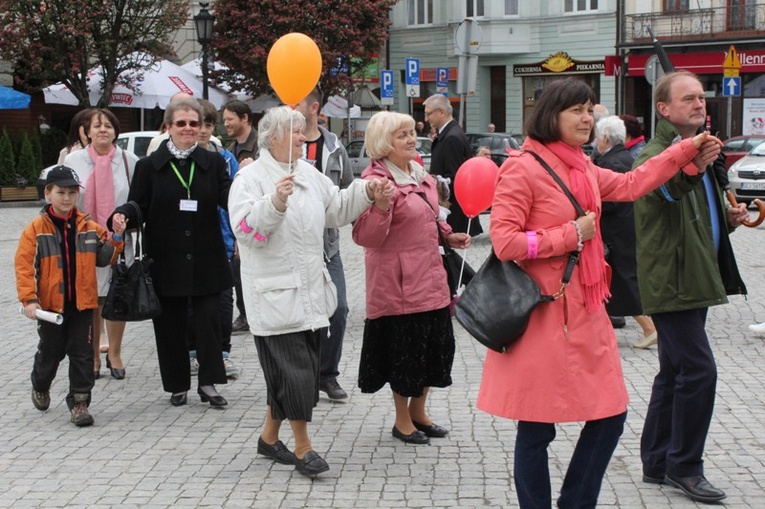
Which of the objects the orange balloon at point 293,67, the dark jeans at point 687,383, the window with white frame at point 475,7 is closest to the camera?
the dark jeans at point 687,383

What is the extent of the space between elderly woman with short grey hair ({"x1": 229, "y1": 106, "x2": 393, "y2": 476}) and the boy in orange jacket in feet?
4.59

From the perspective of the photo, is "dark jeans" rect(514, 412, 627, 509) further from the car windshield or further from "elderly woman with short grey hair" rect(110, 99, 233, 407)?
the car windshield

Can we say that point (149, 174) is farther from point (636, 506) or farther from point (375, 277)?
point (636, 506)

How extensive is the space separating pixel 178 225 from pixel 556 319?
11.0 ft

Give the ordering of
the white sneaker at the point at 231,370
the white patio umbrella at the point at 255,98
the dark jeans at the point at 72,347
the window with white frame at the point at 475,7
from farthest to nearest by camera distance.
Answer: the window with white frame at the point at 475,7 → the white patio umbrella at the point at 255,98 → the white sneaker at the point at 231,370 → the dark jeans at the point at 72,347

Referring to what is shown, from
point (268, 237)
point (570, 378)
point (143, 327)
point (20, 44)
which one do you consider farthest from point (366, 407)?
point (20, 44)

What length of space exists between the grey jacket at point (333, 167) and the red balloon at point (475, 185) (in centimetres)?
81

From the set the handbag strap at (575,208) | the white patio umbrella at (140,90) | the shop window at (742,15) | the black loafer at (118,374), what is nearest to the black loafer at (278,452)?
the handbag strap at (575,208)

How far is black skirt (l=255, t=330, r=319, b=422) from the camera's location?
5617mm

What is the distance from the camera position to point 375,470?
5805 mm

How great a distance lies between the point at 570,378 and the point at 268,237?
1.88m

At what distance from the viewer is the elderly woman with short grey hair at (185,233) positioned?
7.03 metres

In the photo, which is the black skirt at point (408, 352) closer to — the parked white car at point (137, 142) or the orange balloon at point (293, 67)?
the orange balloon at point (293, 67)

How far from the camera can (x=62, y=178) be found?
22.4 feet
